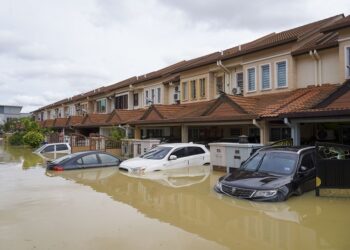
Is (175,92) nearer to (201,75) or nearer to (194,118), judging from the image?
(201,75)

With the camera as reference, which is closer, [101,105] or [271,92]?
[271,92]

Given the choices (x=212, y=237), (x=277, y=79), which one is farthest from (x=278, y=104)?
(x=212, y=237)

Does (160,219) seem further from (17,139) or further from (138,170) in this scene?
(17,139)

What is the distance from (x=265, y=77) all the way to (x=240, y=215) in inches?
515

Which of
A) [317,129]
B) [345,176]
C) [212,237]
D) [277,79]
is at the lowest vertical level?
[212,237]

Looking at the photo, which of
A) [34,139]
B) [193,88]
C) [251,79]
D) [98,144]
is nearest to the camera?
[251,79]

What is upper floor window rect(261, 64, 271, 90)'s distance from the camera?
798 inches

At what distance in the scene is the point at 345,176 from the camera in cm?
1052

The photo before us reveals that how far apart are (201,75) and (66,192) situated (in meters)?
15.2

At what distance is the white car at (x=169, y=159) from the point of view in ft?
53.3

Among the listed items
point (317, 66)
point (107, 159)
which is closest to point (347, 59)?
point (317, 66)

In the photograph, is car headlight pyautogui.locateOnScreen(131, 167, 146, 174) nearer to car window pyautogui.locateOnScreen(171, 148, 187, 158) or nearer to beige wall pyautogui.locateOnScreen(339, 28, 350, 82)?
car window pyautogui.locateOnScreen(171, 148, 187, 158)

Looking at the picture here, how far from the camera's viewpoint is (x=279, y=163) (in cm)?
1109

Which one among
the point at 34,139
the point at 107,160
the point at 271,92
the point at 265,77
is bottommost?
the point at 107,160
